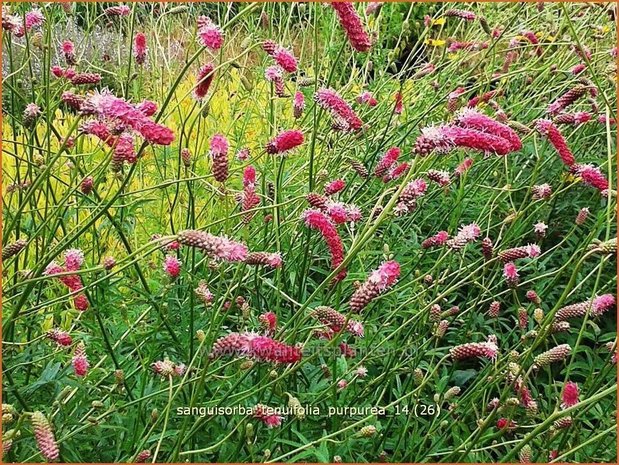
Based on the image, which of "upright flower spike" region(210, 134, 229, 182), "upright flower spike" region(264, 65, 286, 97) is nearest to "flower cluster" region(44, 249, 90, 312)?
"upright flower spike" region(210, 134, 229, 182)

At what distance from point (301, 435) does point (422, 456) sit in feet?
0.61

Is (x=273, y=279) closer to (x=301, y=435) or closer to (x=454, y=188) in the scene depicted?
(x=301, y=435)

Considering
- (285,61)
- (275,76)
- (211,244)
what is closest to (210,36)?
(285,61)

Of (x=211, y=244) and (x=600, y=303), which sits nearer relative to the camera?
(x=211, y=244)

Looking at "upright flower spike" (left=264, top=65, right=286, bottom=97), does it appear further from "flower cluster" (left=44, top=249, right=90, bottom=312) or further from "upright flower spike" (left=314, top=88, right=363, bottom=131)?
"flower cluster" (left=44, top=249, right=90, bottom=312)

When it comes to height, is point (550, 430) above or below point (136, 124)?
below

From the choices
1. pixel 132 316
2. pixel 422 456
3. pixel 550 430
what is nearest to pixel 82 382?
pixel 132 316

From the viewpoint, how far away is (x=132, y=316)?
1114 millimetres

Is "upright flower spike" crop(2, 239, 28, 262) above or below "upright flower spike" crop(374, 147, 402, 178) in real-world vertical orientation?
above

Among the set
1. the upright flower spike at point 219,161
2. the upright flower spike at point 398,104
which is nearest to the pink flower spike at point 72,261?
the upright flower spike at point 219,161

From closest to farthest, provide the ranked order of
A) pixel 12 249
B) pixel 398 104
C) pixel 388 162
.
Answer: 1. pixel 12 249
2. pixel 388 162
3. pixel 398 104

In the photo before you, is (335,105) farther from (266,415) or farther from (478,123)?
(266,415)

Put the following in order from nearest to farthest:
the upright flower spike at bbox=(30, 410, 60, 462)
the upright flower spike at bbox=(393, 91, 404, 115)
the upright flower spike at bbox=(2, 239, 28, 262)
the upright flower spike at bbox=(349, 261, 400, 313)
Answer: the upright flower spike at bbox=(30, 410, 60, 462) < the upright flower spike at bbox=(349, 261, 400, 313) < the upright flower spike at bbox=(2, 239, 28, 262) < the upright flower spike at bbox=(393, 91, 404, 115)

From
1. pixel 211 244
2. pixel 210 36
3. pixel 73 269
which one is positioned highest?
pixel 210 36
